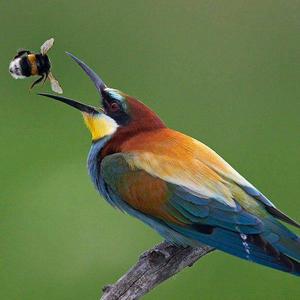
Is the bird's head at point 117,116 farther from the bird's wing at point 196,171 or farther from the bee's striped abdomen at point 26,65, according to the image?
the bee's striped abdomen at point 26,65

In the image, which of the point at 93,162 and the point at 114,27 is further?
the point at 114,27

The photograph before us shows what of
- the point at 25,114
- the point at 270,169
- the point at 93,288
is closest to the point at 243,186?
the point at 93,288

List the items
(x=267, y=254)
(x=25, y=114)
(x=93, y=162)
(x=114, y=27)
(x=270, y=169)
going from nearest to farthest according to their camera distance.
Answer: (x=267, y=254) → (x=93, y=162) → (x=270, y=169) → (x=25, y=114) → (x=114, y=27)

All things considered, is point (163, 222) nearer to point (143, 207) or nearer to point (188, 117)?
point (143, 207)

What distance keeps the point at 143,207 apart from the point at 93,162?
169 mm

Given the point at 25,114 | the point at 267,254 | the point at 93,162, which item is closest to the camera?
the point at 267,254

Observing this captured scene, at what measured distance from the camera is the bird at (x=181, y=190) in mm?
2955

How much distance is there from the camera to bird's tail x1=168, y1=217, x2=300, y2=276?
9.53ft

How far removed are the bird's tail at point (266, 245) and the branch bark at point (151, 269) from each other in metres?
0.07

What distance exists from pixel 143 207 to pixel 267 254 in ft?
0.93

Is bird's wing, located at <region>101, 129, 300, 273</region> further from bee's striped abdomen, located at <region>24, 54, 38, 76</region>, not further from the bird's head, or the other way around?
bee's striped abdomen, located at <region>24, 54, 38, 76</region>

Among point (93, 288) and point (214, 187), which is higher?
point (214, 187)

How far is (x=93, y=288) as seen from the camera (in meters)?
4.23

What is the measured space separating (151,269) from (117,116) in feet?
1.22
